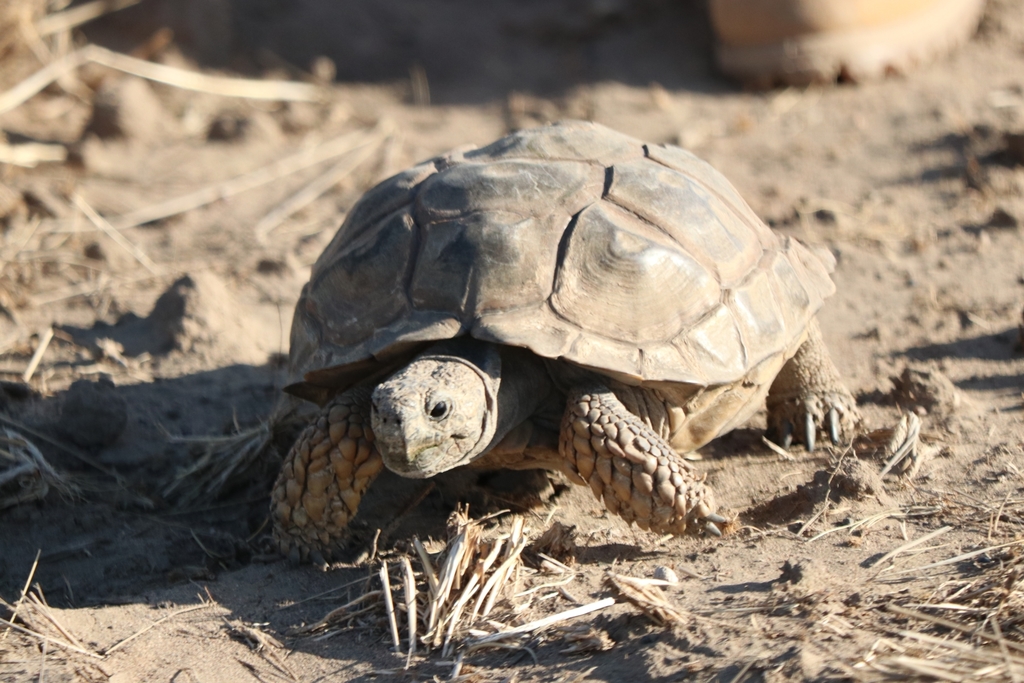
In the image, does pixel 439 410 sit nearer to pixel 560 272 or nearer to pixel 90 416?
pixel 560 272

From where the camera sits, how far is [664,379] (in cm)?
308

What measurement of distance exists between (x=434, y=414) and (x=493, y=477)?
876 mm

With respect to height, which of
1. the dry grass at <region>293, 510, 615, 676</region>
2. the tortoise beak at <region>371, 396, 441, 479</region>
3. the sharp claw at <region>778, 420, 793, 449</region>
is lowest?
the dry grass at <region>293, 510, 615, 676</region>

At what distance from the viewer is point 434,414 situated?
287cm

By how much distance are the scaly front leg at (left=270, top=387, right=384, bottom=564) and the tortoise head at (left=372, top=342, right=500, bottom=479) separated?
0.35 metres

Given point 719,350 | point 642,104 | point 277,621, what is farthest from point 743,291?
point 642,104

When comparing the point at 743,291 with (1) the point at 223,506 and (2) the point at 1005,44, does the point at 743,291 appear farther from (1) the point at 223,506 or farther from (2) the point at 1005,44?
(2) the point at 1005,44

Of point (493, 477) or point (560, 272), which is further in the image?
point (493, 477)

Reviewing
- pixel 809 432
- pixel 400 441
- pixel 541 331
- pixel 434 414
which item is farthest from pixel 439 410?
pixel 809 432

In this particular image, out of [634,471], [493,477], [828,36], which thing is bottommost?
[493,477]

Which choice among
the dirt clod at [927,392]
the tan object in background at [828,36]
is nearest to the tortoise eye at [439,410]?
the dirt clod at [927,392]

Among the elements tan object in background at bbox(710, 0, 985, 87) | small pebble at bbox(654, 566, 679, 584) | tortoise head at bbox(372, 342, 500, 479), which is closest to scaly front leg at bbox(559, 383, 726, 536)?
small pebble at bbox(654, 566, 679, 584)

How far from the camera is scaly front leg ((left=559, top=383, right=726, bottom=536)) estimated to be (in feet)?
9.79

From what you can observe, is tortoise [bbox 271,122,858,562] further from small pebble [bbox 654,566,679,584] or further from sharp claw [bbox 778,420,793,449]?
sharp claw [bbox 778,420,793,449]
